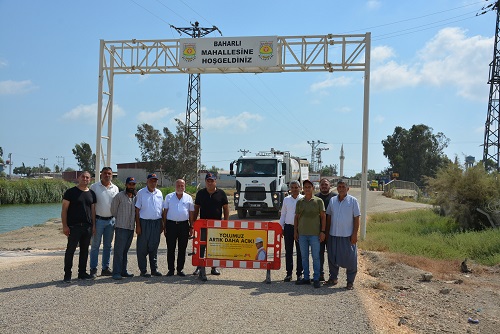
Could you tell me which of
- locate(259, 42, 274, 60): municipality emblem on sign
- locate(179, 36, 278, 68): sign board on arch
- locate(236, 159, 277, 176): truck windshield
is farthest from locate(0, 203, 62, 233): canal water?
locate(259, 42, 274, 60): municipality emblem on sign

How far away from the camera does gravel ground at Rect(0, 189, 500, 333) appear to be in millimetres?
6820

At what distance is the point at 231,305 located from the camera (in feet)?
25.6

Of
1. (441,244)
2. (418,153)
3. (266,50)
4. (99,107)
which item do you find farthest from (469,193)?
(418,153)

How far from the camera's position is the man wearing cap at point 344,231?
9.42 metres

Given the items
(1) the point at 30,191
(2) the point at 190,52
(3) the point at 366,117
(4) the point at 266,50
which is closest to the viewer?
(3) the point at 366,117

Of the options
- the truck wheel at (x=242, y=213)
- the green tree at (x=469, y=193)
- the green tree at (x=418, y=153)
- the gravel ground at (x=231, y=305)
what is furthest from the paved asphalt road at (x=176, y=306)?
the green tree at (x=418, y=153)

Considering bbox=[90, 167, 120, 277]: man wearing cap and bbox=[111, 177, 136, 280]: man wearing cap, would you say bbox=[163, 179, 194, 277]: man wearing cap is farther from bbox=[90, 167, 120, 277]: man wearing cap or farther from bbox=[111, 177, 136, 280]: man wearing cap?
bbox=[90, 167, 120, 277]: man wearing cap

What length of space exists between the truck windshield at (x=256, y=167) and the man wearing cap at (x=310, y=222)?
52.5 feet

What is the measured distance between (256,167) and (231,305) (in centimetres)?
1826

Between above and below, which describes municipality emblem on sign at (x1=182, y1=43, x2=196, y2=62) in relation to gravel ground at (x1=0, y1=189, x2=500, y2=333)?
above

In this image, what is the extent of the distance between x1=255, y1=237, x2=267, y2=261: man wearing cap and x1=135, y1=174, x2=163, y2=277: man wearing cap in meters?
1.86

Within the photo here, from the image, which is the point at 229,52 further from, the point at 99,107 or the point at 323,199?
the point at 323,199

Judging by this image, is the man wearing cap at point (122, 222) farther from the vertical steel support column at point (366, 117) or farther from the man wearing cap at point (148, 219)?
the vertical steel support column at point (366, 117)

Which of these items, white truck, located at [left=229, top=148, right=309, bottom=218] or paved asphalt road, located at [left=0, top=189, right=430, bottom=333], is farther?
white truck, located at [left=229, top=148, right=309, bottom=218]
